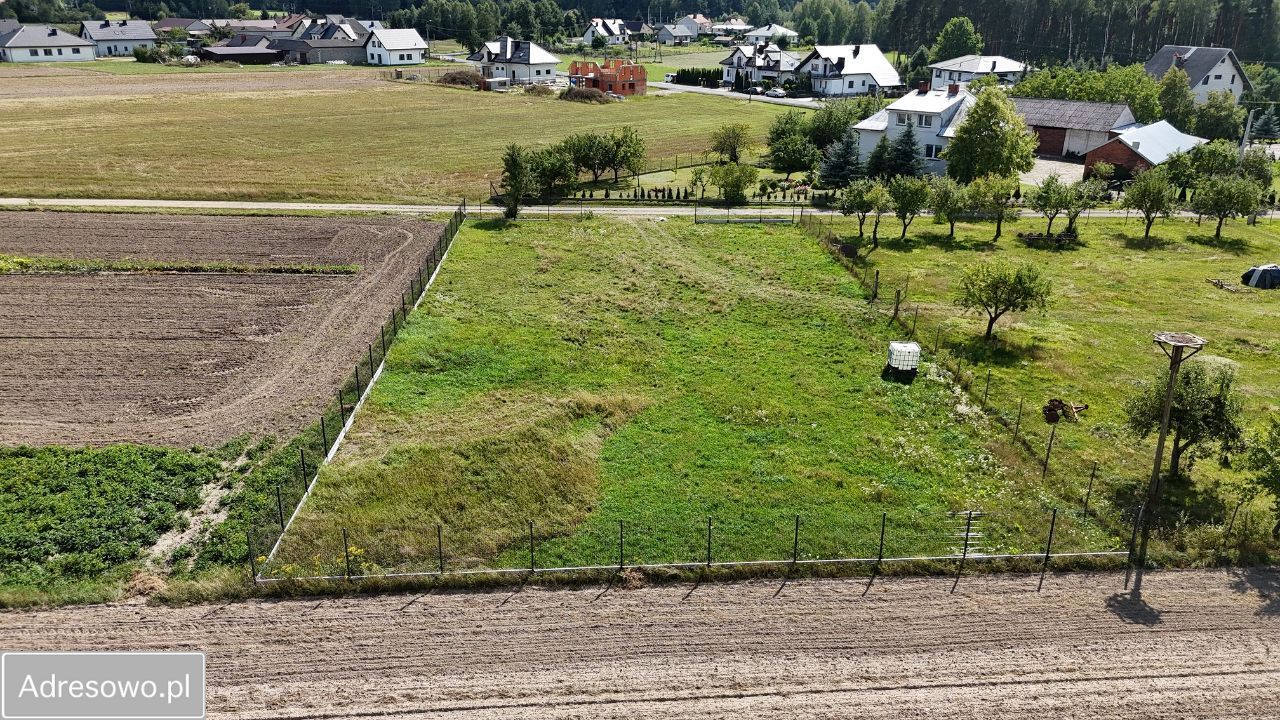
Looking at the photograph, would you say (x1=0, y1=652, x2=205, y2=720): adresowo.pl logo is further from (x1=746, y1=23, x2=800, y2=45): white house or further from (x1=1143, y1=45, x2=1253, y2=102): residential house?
(x1=746, y1=23, x2=800, y2=45): white house

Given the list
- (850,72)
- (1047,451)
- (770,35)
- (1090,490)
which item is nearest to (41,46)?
(850,72)

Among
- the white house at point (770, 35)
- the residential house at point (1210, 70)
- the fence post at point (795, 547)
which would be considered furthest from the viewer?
the white house at point (770, 35)

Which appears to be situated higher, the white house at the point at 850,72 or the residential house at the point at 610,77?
the white house at the point at 850,72

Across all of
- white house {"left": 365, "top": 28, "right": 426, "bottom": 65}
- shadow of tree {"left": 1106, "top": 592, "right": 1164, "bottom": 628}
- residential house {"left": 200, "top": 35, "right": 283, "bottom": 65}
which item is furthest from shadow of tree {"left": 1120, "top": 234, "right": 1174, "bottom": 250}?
residential house {"left": 200, "top": 35, "right": 283, "bottom": 65}

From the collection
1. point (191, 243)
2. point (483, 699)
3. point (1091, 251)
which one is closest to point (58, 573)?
point (483, 699)

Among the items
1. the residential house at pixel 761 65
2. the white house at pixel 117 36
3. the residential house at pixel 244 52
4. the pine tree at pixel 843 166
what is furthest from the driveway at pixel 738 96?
the white house at pixel 117 36

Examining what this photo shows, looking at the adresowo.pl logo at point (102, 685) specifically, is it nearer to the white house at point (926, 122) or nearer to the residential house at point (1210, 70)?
the white house at point (926, 122)

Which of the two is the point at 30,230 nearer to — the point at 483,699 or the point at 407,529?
the point at 407,529
